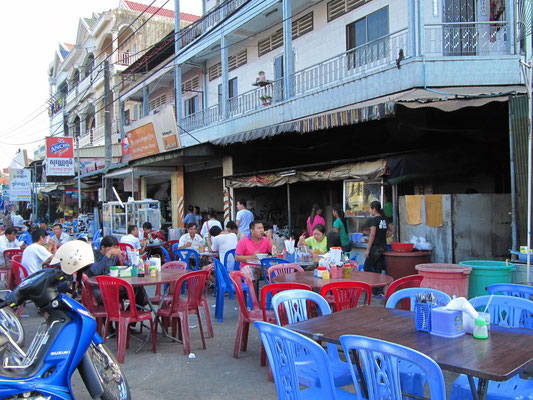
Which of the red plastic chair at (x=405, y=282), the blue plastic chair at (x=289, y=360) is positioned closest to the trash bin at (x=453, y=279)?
the red plastic chair at (x=405, y=282)

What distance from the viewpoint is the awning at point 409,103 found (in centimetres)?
726

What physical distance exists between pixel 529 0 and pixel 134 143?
13.8 m

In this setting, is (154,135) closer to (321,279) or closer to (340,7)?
(340,7)

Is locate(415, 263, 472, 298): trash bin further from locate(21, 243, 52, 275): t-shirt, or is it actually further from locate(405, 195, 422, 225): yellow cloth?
locate(21, 243, 52, 275): t-shirt

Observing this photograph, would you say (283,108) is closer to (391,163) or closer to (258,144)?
(258,144)

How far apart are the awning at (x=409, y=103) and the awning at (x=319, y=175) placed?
3.33 feet

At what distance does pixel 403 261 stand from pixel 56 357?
6391 mm

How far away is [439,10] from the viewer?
35.3 feet

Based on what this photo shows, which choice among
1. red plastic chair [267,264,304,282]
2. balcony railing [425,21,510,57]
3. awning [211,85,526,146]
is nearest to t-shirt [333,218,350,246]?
awning [211,85,526,146]

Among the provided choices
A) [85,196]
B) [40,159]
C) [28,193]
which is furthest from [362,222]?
[40,159]

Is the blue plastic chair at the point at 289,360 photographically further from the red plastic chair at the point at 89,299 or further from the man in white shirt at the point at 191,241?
the man in white shirt at the point at 191,241

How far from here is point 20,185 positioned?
79.4 ft

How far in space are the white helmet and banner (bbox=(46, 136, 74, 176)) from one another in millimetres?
18118

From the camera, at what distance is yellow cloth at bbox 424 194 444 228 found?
849 cm
